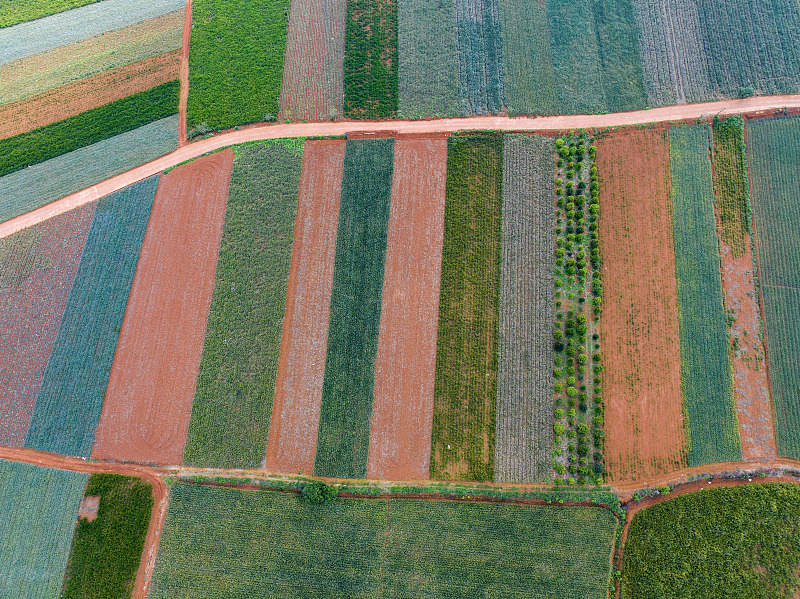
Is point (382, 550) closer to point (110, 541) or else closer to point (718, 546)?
point (110, 541)

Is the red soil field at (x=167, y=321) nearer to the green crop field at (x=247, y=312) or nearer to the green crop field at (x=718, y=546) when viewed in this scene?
the green crop field at (x=247, y=312)

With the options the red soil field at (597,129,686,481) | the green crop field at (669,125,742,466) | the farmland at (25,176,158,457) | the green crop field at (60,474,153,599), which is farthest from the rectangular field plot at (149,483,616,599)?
the farmland at (25,176,158,457)

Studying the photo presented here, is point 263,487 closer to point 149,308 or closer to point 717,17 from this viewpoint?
point 149,308

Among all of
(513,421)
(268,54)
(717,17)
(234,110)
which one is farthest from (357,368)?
(717,17)

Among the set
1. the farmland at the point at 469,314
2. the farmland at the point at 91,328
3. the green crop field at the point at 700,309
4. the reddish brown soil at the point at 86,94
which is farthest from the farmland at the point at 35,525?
the green crop field at the point at 700,309

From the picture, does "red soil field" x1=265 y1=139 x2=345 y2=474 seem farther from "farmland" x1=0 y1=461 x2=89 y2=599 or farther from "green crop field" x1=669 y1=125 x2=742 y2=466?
"green crop field" x1=669 y1=125 x2=742 y2=466

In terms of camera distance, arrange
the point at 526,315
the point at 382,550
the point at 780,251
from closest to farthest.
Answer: the point at 382,550
the point at 526,315
the point at 780,251

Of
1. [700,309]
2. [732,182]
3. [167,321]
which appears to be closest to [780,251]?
[732,182]
